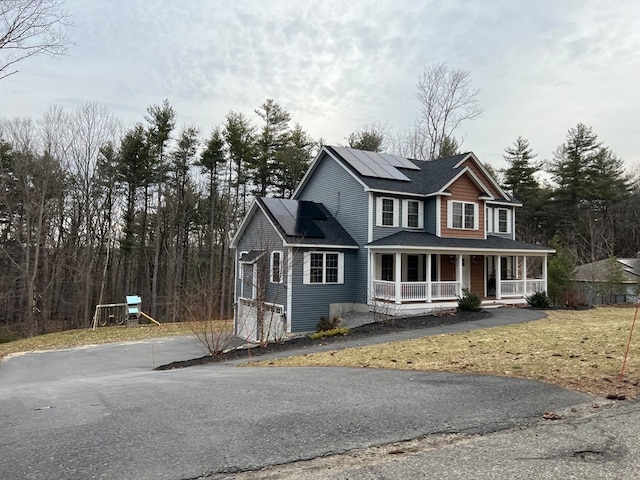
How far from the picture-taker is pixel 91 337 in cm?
2266

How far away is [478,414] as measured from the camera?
5.49 metres

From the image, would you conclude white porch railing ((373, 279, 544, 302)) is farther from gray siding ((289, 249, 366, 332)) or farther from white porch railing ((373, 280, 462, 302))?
gray siding ((289, 249, 366, 332))

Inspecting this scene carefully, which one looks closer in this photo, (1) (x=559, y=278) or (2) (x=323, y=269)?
(2) (x=323, y=269)

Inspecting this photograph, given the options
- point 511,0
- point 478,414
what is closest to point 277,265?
point 511,0

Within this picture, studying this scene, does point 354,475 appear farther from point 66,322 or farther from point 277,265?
point 66,322

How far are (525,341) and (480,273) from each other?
454 inches

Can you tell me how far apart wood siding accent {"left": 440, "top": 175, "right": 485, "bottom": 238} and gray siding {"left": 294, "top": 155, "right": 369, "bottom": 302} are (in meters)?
3.88

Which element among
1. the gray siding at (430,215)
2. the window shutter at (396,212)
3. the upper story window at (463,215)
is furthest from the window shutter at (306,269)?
the upper story window at (463,215)

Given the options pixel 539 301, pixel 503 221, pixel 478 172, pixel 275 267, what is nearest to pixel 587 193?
pixel 503 221

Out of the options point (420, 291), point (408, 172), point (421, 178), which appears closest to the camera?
point (420, 291)

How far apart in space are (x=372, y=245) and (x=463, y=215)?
18.1ft

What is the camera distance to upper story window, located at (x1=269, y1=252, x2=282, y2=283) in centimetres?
1891

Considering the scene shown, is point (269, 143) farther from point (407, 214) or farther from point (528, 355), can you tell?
point (528, 355)

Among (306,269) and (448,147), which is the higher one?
(448,147)
